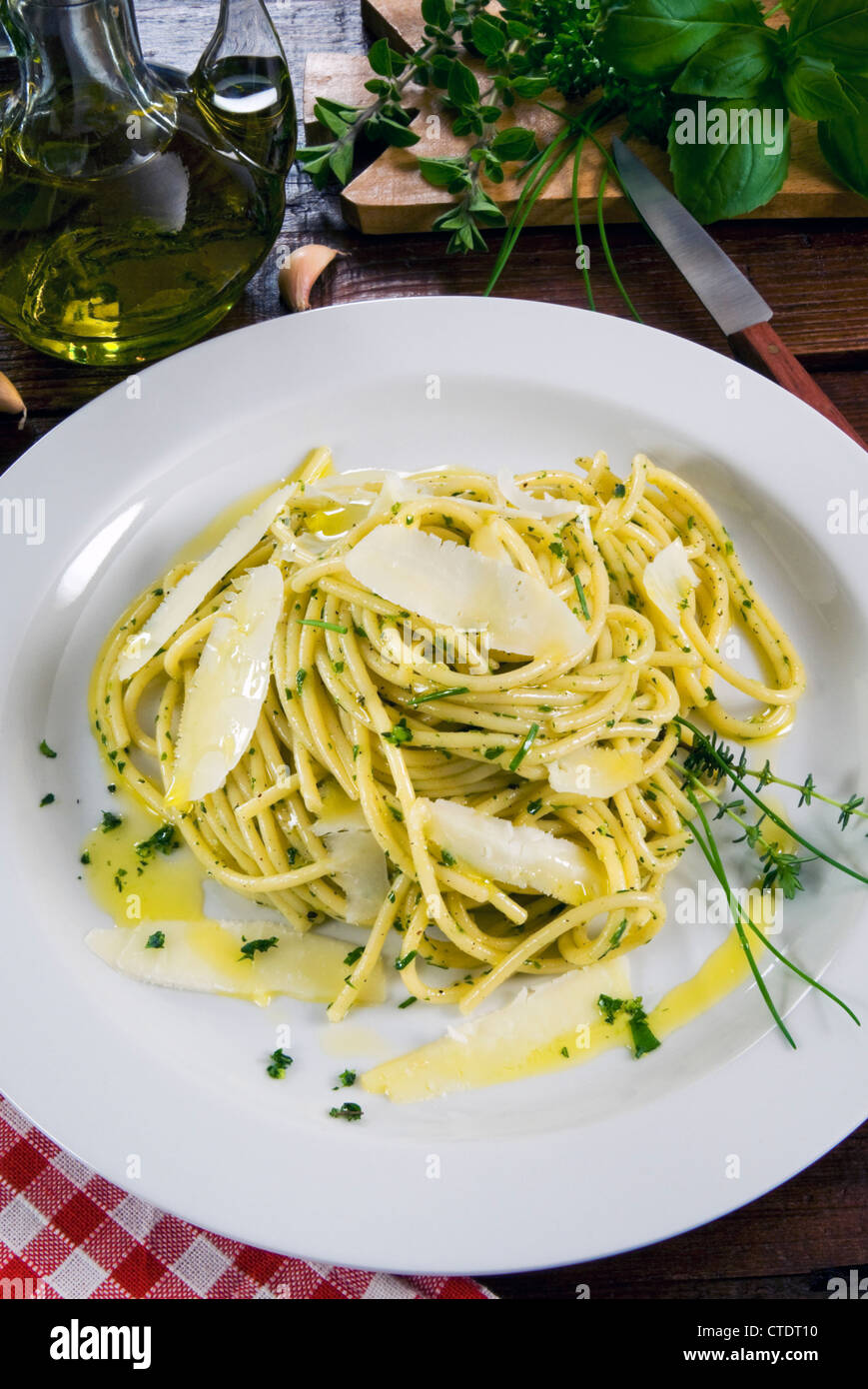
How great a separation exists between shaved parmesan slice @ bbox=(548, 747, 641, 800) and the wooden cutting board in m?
2.21

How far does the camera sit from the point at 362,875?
279 cm

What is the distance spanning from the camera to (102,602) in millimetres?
3227

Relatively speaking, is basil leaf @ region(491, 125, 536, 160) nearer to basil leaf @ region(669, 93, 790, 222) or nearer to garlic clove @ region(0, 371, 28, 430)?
basil leaf @ region(669, 93, 790, 222)

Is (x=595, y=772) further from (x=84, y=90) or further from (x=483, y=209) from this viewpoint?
(x=84, y=90)

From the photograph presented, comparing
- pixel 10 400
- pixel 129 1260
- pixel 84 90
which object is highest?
pixel 84 90

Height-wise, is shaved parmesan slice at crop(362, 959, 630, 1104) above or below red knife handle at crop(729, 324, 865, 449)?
below

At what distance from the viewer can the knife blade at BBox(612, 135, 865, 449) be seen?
3590 millimetres

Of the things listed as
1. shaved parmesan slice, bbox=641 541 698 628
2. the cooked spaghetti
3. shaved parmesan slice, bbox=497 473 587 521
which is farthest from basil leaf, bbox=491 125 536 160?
shaved parmesan slice, bbox=641 541 698 628

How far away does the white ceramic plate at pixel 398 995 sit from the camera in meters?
2.30

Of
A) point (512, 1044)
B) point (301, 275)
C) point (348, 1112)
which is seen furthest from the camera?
point (301, 275)

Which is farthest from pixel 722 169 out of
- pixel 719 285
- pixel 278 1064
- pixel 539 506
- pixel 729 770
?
pixel 278 1064

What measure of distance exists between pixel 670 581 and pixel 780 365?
1.00 m

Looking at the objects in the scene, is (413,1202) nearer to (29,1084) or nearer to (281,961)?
(281,961)

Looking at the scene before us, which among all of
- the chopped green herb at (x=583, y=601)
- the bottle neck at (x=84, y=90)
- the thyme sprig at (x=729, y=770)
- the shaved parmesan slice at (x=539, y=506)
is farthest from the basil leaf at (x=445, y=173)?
the thyme sprig at (x=729, y=770)
